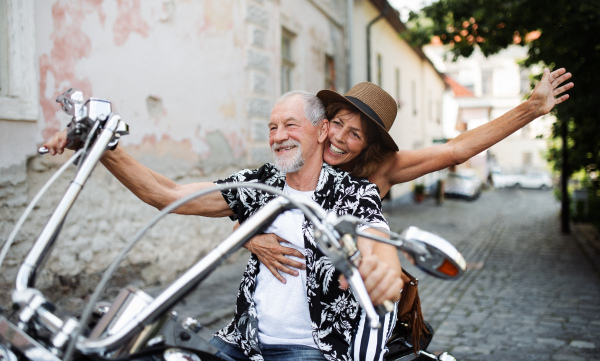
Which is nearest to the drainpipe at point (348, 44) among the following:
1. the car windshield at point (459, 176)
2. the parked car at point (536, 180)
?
the car windshield at point (459, 176)

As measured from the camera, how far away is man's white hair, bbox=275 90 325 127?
2428 millimetres

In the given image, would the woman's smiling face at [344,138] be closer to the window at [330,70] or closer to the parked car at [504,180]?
the window at [330,70]

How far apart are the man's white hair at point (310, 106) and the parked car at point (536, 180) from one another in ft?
136

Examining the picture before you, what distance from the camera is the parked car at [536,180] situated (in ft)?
133

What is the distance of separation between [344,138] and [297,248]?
714 millimetres

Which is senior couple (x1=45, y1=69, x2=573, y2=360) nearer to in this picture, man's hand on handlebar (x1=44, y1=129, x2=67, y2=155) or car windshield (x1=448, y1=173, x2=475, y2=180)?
man's hand on handlebar (x1=44, y1=129, x2=67, y2=155)

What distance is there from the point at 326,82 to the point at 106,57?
6904mm

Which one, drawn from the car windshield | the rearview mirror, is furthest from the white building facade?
the car windshield

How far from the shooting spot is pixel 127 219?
6219mm

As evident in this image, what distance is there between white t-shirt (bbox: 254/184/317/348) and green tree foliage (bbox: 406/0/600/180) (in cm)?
677

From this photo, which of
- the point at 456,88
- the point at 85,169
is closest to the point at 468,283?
the point at 85,169

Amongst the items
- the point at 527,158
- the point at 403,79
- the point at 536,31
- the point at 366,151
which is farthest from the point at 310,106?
the point at 527,158

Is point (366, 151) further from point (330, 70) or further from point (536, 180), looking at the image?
point (536, 180)

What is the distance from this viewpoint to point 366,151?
2852mm
